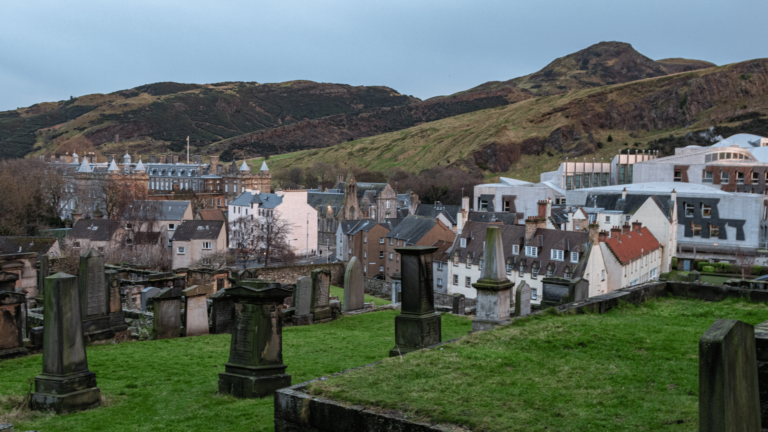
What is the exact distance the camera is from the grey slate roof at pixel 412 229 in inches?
2099

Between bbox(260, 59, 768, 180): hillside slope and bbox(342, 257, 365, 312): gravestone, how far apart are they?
10724 centimetres

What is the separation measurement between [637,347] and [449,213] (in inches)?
2680

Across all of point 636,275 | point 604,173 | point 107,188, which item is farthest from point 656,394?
point 107,188

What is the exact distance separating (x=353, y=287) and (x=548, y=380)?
48.8 ft

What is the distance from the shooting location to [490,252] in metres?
13.8

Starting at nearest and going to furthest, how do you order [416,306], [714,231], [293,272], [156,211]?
[416,306] < [293,272] < [714,231] < [156,211]

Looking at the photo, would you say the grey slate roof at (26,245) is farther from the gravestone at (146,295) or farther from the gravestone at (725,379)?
the gravestone at (725,379)

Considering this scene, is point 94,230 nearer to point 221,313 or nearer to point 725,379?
point 221,313

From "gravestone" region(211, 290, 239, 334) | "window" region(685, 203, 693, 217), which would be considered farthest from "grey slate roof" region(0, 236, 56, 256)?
"window" region(685, 203, 693, 217)

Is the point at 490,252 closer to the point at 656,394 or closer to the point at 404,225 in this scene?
the point at 656,394

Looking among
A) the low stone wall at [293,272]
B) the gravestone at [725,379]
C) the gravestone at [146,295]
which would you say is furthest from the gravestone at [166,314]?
the low stone wall at [293,272]

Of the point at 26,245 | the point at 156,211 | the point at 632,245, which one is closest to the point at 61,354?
the point at 26,245

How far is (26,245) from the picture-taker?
1462 inches

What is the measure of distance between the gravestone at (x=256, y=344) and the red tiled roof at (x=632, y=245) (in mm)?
29593
